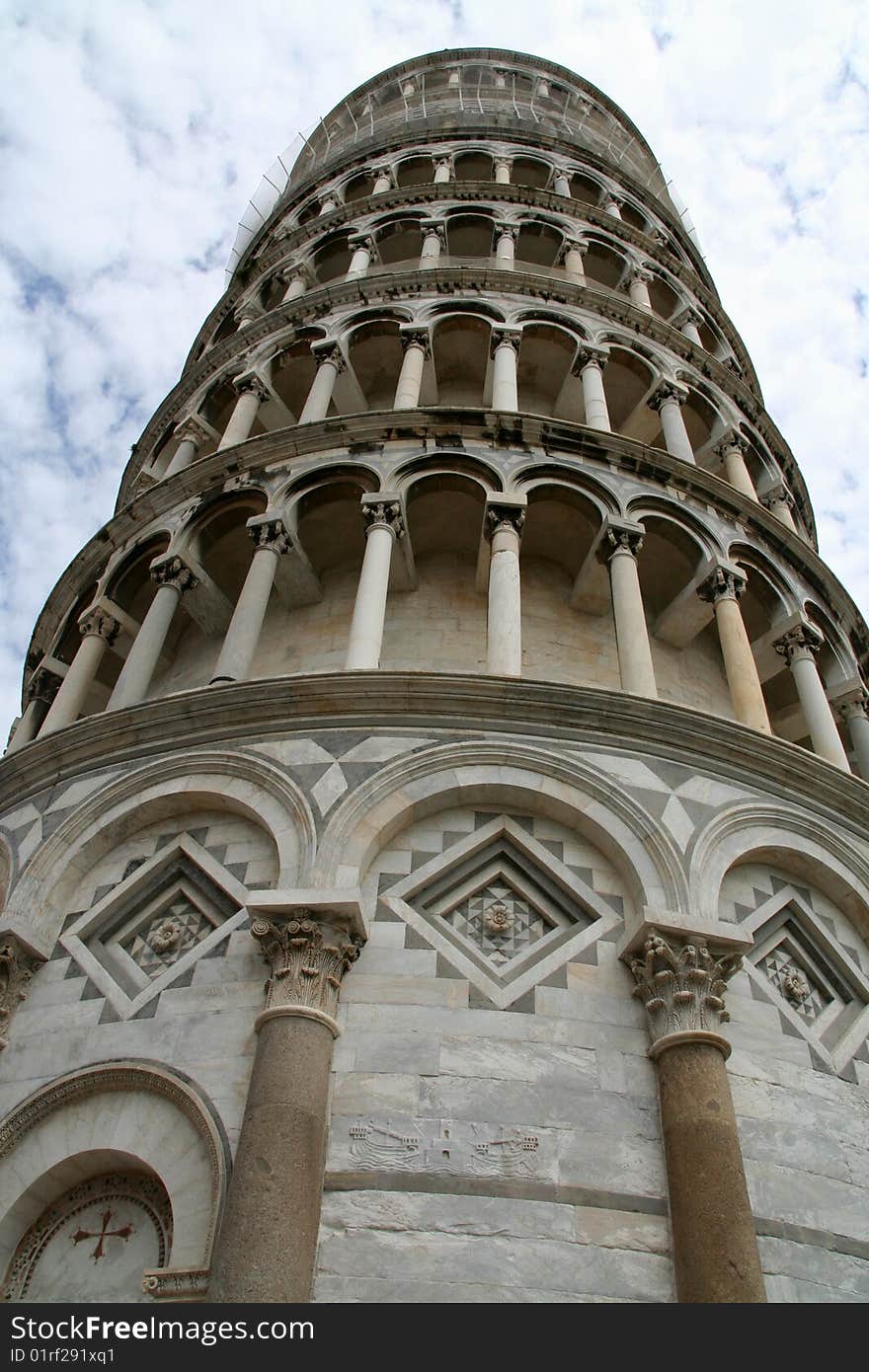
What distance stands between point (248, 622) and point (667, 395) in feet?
25.4

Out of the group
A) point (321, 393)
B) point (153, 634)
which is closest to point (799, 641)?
point (321, 393)

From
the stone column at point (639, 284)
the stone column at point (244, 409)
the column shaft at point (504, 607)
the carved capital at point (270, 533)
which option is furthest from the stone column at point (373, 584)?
the stone column at point (639, 284)

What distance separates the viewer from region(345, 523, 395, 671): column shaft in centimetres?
1008

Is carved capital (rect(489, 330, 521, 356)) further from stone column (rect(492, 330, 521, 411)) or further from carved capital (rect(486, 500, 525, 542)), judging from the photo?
carved capital (rect(486, 500, 525, 542))

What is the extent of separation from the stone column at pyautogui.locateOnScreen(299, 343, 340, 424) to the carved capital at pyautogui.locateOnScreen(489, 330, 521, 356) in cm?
207

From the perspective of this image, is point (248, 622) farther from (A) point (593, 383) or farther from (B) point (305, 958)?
(A) point (593, 383)

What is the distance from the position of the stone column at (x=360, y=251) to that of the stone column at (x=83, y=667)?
316 inches

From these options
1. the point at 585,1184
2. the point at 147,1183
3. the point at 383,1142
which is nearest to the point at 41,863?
the point at 147,1183

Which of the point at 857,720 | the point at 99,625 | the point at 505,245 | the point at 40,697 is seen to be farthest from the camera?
the point at 505,245

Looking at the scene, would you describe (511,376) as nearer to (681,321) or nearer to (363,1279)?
(681,321)

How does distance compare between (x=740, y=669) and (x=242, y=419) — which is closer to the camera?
(x=740, y=669)

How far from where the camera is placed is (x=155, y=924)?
862cm
